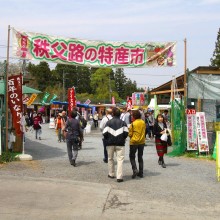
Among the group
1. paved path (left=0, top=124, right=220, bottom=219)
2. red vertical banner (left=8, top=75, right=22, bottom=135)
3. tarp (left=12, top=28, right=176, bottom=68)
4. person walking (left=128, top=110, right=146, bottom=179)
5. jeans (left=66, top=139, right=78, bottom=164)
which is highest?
tarp (left=12, top=28, right=176, bottom=68)

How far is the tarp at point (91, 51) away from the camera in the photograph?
545 inches

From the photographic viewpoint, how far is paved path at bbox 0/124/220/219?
23.2ft

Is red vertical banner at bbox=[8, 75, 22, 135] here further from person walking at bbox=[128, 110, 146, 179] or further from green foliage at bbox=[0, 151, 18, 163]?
person walking at bbox=[128, 110, 146, 179]

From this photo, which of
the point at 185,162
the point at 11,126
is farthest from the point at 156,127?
the point at 11,126

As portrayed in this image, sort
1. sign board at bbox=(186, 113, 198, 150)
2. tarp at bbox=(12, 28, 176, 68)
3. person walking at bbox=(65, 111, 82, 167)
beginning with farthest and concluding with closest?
sign board at bbox=(186, 113, 198, 150) → tarp at bbox=(12, 28, 176, 68) → person walking at bbox=(65, 111, 82, 167)

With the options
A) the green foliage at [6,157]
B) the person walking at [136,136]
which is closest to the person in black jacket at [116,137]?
the person walking at [136,136]

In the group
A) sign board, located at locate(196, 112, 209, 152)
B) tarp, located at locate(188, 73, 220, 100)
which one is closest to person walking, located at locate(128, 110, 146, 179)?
sign board, located at locate(196, 112, 209, 152)

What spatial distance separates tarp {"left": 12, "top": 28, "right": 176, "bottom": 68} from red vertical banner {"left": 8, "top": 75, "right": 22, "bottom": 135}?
0.83 metres

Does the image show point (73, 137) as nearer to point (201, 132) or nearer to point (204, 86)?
point (201, 132)

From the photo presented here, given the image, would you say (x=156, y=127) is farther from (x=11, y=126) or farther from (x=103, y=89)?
(x=103, y=89)

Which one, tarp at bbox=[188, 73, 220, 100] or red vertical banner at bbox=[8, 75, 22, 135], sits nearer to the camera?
red vertical banner at bbox=[8, 75, 22, 135]

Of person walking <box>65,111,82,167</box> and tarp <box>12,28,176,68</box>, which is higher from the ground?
tarp <box>12,28,176,68</box>

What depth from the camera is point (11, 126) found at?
14438 millimetres

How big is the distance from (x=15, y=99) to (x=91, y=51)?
310cm
